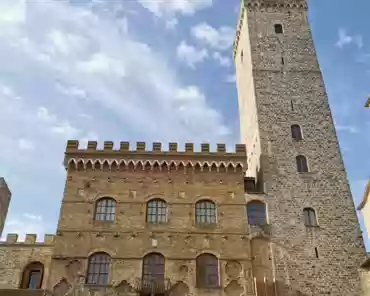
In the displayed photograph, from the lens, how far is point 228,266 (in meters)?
22.5

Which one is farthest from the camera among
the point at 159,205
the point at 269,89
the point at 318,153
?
the point at 269,89

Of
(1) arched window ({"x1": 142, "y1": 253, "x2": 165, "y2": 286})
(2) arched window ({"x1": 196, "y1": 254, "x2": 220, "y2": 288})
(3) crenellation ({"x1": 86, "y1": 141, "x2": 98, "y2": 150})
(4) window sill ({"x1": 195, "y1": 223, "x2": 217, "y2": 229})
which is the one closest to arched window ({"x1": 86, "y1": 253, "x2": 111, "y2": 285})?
(1) arched window ({"x1": 142, "y1": 253, "x2": 165, "y2": 286})

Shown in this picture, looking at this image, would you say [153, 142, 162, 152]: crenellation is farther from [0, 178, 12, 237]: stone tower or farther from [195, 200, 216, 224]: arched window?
[0, 178, 12, 237]: stone tower

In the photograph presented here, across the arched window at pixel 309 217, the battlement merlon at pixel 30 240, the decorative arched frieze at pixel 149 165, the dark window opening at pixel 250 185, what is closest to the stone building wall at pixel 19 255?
the battlement merlon at pixel 30 240

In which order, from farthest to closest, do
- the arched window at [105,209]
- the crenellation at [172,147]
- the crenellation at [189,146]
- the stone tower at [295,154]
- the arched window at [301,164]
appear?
1. the crenellation at [189,146]
2. the crenellation at [172,147]
3. the arched window at [301,164]
4. the arched window at [105,209]
5. the stone tower at [295,154]

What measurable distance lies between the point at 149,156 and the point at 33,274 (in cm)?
903

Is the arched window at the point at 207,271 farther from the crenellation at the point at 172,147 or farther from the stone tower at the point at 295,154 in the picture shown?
the crenellation at the point at 172,147

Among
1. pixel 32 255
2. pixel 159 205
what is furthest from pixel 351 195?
pixel 32 255

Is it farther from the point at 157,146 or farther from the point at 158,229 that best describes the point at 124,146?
the point at 158,229

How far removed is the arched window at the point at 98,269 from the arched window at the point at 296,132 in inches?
511

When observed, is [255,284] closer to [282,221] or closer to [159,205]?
[282,221]

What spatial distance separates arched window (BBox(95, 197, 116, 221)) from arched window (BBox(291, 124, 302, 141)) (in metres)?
11.4

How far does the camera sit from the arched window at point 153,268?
72.1ft

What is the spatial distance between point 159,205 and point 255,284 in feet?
21.3
